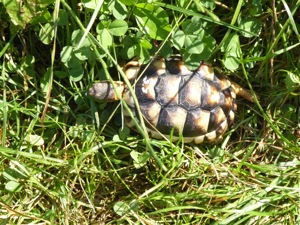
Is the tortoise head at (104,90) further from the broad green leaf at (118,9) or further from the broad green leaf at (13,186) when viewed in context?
the broad green leaf at (13,186)

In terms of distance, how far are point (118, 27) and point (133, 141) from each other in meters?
0.43

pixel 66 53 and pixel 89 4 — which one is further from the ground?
pixel 89 4

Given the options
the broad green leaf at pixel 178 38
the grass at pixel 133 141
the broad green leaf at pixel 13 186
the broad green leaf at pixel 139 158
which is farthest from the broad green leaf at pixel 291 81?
the broad green leaf at pixel 13 186

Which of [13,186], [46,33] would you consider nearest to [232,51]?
[46,33]

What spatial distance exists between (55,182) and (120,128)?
0.32 meters

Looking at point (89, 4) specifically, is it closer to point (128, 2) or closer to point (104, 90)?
point (128, 2)

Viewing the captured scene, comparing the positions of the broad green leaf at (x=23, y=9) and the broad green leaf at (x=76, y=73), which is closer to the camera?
the broad green leaf at (x=23, y=9)

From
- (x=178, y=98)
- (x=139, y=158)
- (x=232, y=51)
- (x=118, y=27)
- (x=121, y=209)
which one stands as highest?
(x=118, y=27)

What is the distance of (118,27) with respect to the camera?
1979 millimetres

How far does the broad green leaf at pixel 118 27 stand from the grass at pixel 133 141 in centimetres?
6

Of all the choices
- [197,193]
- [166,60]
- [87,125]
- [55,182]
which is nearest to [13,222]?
[55,182]

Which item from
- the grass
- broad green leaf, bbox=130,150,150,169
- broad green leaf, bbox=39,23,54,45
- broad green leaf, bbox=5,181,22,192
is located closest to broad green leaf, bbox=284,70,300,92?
the grass

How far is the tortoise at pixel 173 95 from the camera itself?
205 cm

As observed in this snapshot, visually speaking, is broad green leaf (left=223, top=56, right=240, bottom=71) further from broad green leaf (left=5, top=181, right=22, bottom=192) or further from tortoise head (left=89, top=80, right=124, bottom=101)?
broad green leaf (left=5, top=181, right=22, bottom=192)
